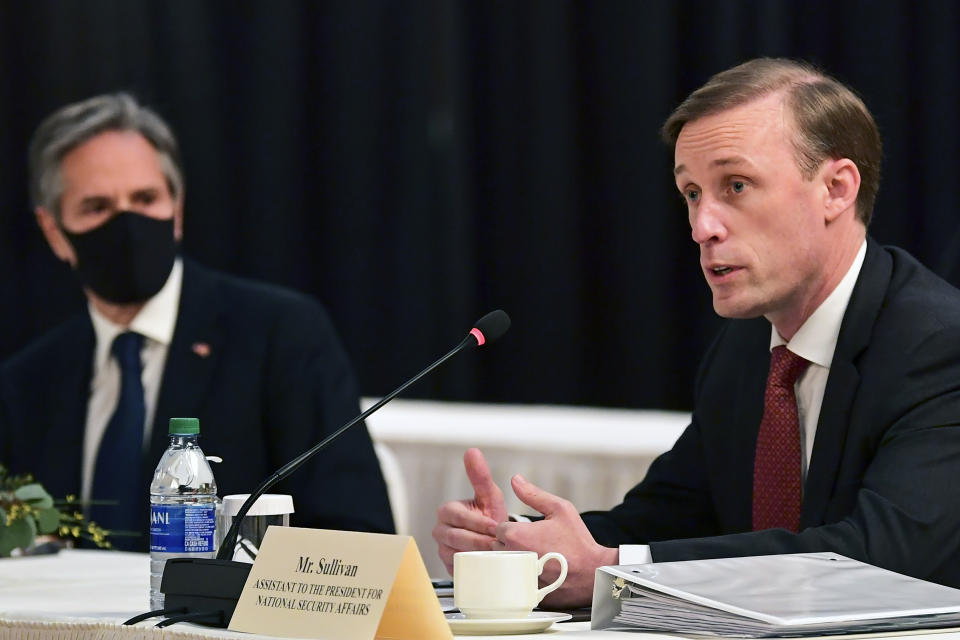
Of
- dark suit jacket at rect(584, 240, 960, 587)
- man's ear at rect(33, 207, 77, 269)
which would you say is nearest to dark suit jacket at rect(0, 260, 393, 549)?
man's ear at rect(33, 207, 77, 269)

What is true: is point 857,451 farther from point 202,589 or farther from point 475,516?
point 202,589

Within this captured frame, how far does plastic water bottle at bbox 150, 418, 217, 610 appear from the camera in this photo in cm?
150

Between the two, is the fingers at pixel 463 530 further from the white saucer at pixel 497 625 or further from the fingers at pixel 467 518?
the white saucer at pixel 497 625

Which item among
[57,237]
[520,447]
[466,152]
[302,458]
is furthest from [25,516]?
[466,152]

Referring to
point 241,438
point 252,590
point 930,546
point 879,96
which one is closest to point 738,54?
point 879,96

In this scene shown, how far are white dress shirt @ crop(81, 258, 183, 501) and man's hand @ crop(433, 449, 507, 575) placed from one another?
1.25m

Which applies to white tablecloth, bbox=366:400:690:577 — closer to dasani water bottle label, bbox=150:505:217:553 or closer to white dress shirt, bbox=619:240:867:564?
white dress shirt, bbox=619:240:867:564

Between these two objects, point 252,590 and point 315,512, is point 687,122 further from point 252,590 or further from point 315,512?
point 315,512

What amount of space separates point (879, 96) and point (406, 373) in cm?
161

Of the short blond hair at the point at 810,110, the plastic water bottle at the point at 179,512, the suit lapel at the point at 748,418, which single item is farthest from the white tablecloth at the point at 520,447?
the plastic water bottle at the point at 179,512

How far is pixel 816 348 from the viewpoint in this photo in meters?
1.89

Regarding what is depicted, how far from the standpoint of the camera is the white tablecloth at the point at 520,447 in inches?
135

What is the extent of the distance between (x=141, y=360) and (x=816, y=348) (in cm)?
153

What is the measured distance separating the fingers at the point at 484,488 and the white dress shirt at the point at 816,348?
41 centimetres
